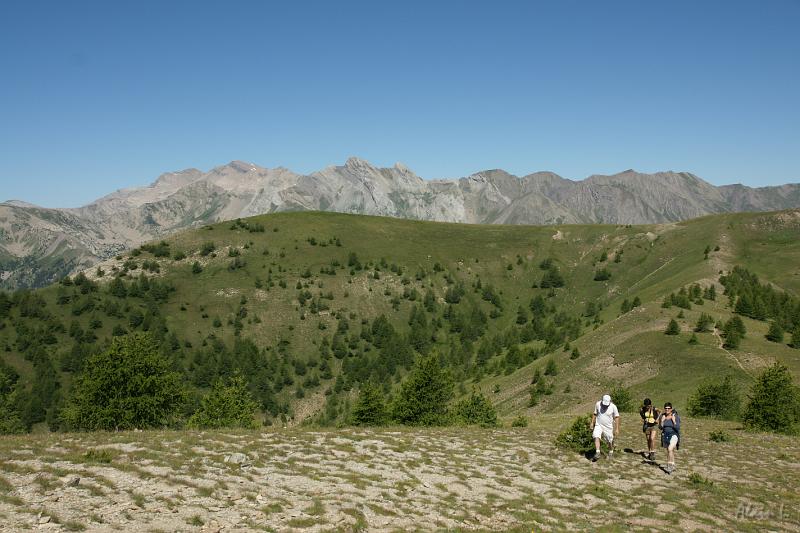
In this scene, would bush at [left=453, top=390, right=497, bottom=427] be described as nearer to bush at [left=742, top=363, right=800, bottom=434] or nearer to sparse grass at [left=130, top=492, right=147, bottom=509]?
bush at [left=742, top=363, right=800, bottom=434]

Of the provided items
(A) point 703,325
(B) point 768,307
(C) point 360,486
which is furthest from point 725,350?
(C) point 360,486

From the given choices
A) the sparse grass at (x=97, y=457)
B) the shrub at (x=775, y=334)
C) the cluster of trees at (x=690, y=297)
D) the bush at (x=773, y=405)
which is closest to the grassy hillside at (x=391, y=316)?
the shrub at (x=775, y=334)

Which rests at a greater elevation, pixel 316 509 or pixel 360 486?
pixel 316 509

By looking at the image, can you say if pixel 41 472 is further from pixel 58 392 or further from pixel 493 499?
pixel 58 392

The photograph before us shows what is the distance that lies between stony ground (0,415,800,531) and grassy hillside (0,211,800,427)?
138 ft

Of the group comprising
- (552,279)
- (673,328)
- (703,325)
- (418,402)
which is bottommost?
(418,402)

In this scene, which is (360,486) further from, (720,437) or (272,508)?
(720,437)

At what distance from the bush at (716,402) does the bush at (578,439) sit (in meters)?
29.1

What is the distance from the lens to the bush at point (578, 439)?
26797mm

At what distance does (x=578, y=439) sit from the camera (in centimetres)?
2734

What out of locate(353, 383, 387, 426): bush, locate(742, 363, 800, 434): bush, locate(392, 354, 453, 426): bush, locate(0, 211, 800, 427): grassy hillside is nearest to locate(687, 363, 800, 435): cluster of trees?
locate(742, 363, 800, 434): bush

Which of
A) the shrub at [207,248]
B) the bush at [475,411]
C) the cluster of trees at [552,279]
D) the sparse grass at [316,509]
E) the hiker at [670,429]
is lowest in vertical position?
the bush at [475,411]

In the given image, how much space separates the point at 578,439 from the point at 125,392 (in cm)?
3604

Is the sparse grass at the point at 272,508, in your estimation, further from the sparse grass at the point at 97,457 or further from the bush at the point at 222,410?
the bush at the point at 222,410
